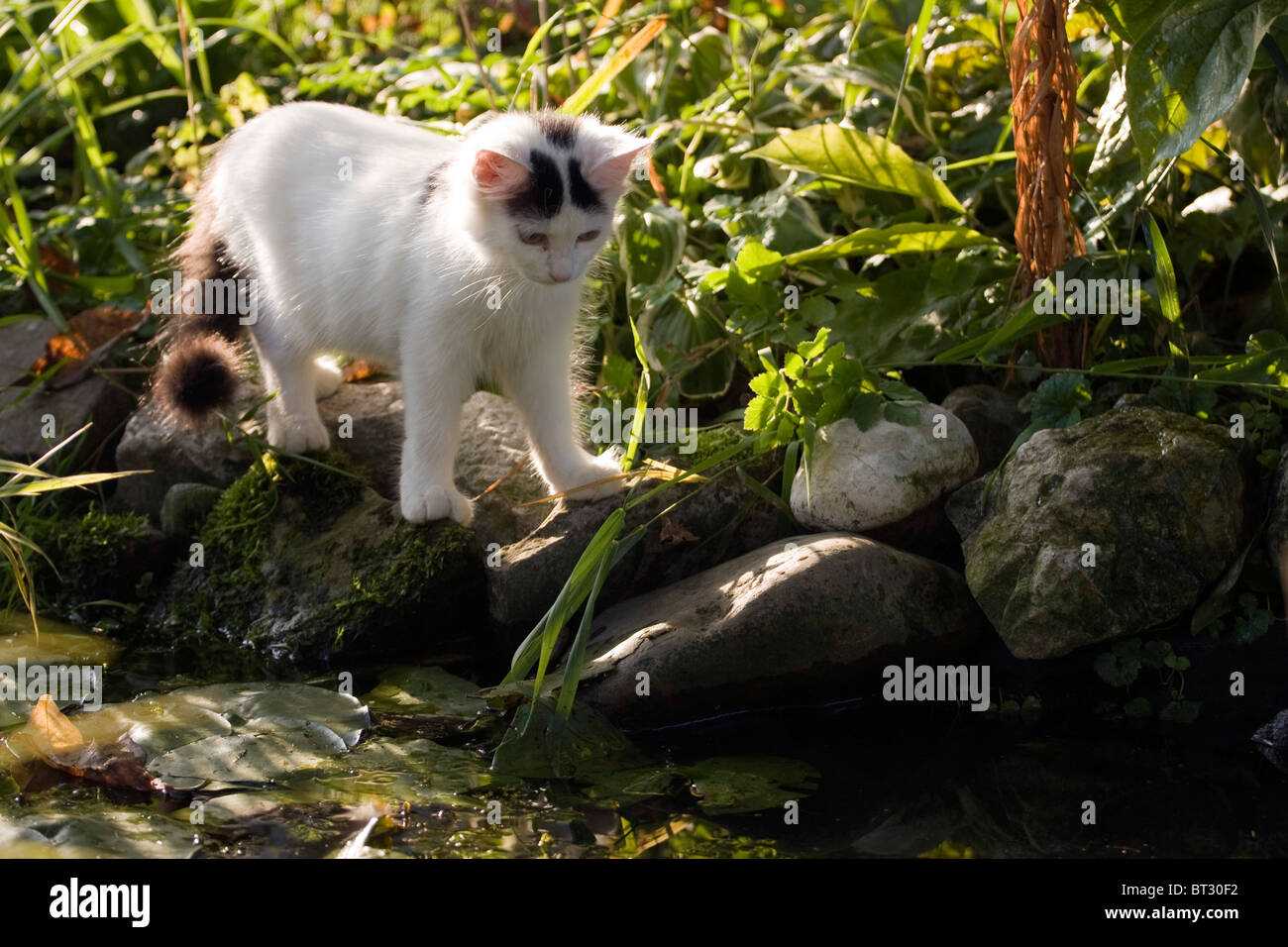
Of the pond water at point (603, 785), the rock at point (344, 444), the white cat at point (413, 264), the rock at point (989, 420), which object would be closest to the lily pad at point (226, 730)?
the pond water at point (603, 785)

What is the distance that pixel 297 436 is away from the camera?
3.86 meters

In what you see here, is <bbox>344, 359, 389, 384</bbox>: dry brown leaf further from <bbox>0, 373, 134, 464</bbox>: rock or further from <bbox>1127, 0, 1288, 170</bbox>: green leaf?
<bbox>1127, 0, 1288, 170</bbox>: green leaf

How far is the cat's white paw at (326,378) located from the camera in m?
4.20

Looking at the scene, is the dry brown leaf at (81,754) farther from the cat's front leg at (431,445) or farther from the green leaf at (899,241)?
the green leaf at (899,241)

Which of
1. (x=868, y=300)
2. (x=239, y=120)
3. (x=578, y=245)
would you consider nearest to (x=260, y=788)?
(x=578, y=245)

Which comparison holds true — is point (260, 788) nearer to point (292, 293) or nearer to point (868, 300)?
point (292, 293)

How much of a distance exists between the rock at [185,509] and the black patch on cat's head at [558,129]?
161 centimetres

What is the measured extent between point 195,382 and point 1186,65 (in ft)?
8.83

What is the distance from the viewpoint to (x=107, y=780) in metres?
2.59

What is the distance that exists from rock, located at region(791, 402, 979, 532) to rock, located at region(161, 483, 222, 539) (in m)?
1.86

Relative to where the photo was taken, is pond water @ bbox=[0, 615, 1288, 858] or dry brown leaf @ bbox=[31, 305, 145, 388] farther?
dry brown leaf @ bbox=[31, 305, 145, 388]

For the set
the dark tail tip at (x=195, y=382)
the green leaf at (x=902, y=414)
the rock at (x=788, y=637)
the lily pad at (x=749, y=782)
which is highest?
the dark tail tip at (x=195, y=382)

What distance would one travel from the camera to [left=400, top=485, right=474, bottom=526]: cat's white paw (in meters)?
3.42

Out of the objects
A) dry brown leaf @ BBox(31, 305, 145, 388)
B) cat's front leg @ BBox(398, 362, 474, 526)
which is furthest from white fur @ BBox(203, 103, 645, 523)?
dry brown leaf @ BBox(31, 305, 145, 388)
